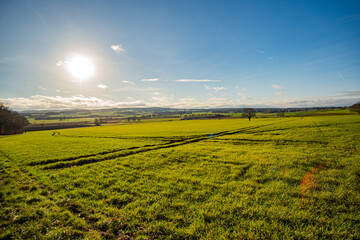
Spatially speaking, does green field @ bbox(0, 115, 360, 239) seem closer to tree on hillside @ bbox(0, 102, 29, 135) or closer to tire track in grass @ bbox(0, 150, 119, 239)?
tire track in grass @ bbox(0, 150, 119, 239)

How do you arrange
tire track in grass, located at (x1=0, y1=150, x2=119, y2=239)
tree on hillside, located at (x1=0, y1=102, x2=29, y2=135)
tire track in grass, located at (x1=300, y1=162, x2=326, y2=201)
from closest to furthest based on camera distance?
tire track in grass, located at (x1=0, y1=150, x2=119, y2=239) < tire track in grass, located at (x1=300, y1=162, x2=326, y2=201) < tree on hillside, located at (x1=0, y1=102, x2=29, y2=135)

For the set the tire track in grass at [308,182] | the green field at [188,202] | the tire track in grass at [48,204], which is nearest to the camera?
the green field at [188,202]

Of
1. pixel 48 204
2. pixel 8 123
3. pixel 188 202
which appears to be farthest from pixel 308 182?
pixel 8 123

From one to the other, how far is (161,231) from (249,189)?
666 centimetres

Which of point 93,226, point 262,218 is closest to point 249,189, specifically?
point 262,218

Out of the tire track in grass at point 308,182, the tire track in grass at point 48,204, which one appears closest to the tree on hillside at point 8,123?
the tire track in grass at point 48,204

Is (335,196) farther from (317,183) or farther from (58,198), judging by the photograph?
(58,198)

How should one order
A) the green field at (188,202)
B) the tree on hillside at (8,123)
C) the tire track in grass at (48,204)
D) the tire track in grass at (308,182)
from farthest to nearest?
the tree on hillside at (8,123) → the tire track in grass at (308,182) → the tire track in grass at (48,204) → the green field at (188,202)

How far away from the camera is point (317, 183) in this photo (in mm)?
10438

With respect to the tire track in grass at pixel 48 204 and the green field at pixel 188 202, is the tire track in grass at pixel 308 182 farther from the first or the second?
the tire track in grass at pixel 48 204

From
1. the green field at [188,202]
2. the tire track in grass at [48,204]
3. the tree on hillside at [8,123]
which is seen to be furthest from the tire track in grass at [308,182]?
the tree on hillside at [8,123]

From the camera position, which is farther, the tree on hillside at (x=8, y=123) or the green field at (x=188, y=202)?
the tree on hillside at (x=8, y=123)

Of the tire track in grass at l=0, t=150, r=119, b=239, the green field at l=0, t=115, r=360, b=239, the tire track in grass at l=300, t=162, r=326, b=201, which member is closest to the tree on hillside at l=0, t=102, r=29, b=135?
the green field at l=0, t=115, r=360, b=239

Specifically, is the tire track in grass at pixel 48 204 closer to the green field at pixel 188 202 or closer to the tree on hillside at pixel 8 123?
the green field at pixel 188 202
